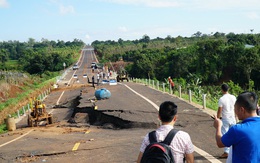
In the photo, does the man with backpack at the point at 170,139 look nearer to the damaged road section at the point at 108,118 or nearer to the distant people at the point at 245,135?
the distant people at the point at 245,135

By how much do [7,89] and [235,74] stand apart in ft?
125

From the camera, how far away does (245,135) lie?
13.2 feet

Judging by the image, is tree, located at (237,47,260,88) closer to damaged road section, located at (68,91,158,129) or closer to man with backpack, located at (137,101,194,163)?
damaged road section, located at (68,91,158,129)

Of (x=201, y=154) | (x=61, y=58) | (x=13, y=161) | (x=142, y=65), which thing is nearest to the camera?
(x=201, y=154)

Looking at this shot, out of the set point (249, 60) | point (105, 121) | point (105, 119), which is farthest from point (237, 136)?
point (249, 60)

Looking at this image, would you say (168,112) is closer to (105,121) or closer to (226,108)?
(226,108)

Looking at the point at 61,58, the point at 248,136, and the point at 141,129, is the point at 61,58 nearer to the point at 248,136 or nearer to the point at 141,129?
the point at 141,129

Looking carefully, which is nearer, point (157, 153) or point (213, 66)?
point (157, 153)

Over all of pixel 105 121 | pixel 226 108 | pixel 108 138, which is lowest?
pixel 105 121

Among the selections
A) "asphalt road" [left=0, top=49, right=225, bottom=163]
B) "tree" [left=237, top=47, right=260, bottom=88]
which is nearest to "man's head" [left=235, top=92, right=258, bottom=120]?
"asphalt road" [left=0, top=49, right=225, bottom=163]

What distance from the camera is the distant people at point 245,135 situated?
13.2 feet

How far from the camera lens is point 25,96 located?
1587 inches

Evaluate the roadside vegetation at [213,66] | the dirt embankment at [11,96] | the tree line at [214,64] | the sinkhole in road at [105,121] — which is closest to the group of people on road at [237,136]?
the sinkhole in road at [105,121]

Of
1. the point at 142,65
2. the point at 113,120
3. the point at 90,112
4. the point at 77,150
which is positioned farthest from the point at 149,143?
the point at 142,65
